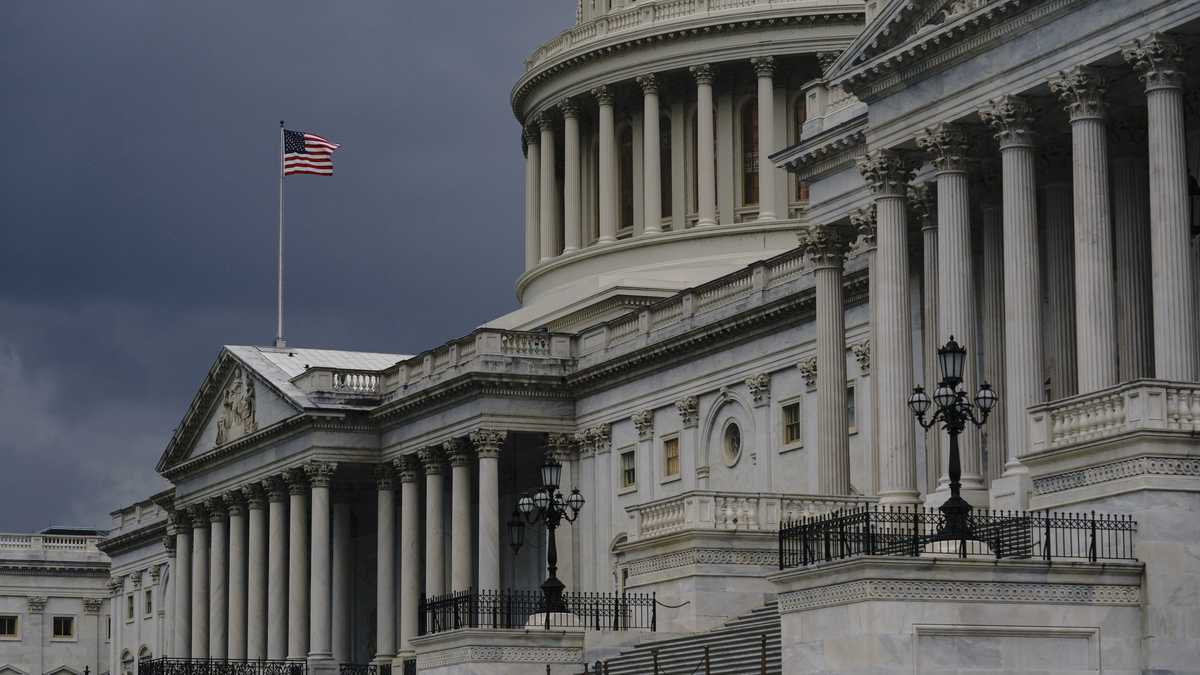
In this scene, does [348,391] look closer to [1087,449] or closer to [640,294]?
[640,294]

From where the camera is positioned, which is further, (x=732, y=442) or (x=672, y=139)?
(x=672, y=139)

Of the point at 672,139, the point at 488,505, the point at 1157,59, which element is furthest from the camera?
the point at 672,139

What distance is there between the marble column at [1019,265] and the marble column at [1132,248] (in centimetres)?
173

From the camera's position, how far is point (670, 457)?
8431 centimetres

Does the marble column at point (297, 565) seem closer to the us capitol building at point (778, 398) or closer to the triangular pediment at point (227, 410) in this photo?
the us capitol building at point (778, 398)

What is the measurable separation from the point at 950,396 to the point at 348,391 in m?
56.0

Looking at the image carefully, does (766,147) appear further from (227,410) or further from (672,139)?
(227,410)

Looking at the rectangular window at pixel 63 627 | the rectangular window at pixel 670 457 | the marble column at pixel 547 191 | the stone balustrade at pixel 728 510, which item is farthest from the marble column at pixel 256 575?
the rectangular window at pixel 63 627

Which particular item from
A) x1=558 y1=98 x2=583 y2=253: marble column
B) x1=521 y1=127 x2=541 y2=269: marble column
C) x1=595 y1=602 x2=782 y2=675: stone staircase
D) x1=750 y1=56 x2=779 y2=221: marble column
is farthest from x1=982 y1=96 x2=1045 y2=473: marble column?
x1=521 y1=127 x2=541 y2=269: marble column

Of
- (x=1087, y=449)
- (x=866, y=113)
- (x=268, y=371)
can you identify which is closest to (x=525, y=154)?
(x=268, y=371)

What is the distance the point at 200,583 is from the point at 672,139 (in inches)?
1072

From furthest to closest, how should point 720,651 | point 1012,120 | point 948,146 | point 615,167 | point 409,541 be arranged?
point 615,167, point 409,541, point 948,146, point 1012,120, point 720,651

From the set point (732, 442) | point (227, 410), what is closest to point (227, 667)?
point (227, 410)

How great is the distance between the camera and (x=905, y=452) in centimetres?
5675
